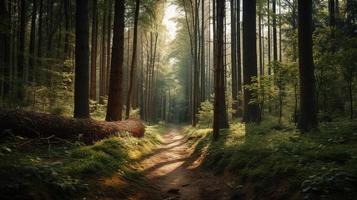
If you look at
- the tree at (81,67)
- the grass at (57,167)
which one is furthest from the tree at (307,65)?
the tree at (81,67)

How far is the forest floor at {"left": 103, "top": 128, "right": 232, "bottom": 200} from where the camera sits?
278 inches

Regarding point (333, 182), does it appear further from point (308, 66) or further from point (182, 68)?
point (182, 68)

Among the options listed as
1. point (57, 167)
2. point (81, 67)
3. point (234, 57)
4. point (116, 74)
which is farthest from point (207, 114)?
point (57, 167)

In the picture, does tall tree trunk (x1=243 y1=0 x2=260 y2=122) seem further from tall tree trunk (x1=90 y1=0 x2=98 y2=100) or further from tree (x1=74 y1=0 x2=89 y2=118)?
tall tree trunk (x1=90 y1=0 x2=98 y2=100)

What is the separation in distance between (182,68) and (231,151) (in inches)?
1989

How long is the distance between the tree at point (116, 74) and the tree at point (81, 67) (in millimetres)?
2036

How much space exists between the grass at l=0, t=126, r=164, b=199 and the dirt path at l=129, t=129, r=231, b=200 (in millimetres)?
675

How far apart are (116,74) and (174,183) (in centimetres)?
693

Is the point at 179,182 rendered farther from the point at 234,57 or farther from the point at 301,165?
the point at 234,57

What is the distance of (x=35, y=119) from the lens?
8.55 metres

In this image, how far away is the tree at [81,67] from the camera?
1213 cm

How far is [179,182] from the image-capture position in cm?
887

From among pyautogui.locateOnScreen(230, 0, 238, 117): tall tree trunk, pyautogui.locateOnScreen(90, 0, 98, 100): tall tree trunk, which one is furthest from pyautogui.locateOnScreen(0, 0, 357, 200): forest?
pyautogui.locateOnScreen(230, 0, 238, 117): tall tree trunk

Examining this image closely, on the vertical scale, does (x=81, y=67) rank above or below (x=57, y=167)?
above
